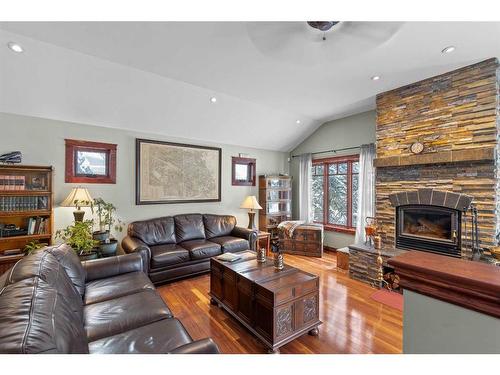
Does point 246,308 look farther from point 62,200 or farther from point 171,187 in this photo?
point 62,200

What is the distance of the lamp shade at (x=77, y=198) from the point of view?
3.15m

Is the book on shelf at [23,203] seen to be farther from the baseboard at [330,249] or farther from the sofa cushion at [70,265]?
the baseboard at [330,249]

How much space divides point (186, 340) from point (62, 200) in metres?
3.10

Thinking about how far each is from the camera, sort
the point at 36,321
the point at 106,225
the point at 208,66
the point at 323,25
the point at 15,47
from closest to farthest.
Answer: the point at 36,321
the point at 323,25
the point at 15,47
the point at 208,66
the point at 106,225

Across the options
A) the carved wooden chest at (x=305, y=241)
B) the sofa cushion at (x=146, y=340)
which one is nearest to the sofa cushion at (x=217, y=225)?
the carved wooden chest at (x=305, y=241)

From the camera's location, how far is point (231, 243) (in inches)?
153

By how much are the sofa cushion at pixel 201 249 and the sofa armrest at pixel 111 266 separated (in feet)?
3.27

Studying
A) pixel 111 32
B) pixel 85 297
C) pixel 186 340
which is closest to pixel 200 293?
pixel 85 297

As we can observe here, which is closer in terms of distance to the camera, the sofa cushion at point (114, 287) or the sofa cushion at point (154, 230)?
the sofa cushion at point (114, 287)

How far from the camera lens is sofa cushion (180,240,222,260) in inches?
139

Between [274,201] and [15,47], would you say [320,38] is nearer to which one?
[15,47]

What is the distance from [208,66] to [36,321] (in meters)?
2.79

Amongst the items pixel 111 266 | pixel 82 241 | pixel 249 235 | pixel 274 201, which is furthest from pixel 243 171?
pixel 111 266

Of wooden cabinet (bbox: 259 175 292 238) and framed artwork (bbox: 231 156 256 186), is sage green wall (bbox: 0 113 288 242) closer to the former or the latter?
framed artwork (bbox: 231 156 256 186)
